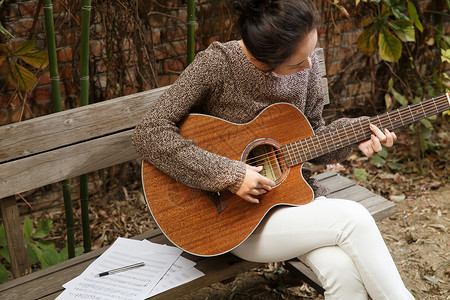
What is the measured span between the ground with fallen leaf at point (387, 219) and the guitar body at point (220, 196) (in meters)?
0.81

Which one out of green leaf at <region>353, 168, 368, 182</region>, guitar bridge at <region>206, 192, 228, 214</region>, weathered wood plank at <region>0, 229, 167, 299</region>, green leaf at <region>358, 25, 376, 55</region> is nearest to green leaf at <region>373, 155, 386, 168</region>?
green leaf at <region>353, 168, 368, 182</region>

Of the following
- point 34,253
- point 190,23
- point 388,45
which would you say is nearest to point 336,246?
point 190,23

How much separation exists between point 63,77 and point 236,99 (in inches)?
52.4

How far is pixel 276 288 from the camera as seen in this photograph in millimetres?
2561

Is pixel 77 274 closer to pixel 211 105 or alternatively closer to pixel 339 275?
pixel 211 105

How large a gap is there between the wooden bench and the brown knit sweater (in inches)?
11.1

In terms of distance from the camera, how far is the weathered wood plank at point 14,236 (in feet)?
6.45

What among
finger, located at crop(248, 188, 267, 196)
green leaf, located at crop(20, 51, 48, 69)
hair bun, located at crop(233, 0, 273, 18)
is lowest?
finger, located at crop(248, 188, 267, 196)

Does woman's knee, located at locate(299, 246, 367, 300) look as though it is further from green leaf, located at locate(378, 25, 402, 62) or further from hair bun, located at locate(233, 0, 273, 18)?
green leaf, located at locate(378, 25, 402, 62)

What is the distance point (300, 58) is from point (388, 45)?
4.83ft

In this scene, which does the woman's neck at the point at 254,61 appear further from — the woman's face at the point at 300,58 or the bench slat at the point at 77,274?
the bench slat at the point at 77,274

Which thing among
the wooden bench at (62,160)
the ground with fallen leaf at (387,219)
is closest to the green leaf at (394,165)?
the ground with fallen leaf at (387,219)

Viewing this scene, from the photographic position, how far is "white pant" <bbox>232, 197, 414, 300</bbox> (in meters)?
1.72

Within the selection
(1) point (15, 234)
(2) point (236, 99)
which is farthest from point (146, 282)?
(2) point (236, 99)
